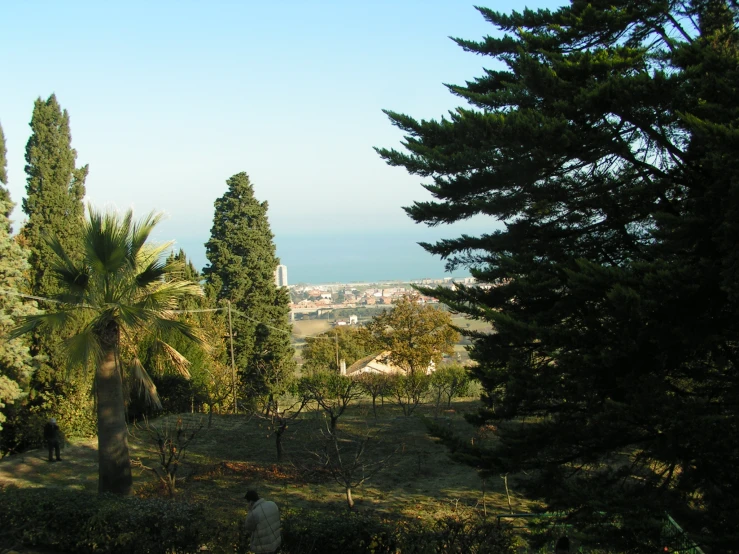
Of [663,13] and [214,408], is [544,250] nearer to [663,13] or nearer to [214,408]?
[663,13]

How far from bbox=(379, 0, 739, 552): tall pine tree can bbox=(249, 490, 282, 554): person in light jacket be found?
3.05 m

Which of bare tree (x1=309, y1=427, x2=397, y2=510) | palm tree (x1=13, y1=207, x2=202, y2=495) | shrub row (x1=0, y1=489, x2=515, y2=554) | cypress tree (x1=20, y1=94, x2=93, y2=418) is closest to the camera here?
shrub row (x1=0, y1=489, x2=515, y2=554)

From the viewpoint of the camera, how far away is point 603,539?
Answer: 6348 millimetres

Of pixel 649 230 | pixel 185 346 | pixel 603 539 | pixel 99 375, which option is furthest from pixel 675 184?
pixel 185 346

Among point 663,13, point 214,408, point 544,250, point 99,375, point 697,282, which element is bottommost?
point 214,408

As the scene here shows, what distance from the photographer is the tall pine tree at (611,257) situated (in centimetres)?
661

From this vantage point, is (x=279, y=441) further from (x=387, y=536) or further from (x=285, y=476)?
(x=387, y=536)

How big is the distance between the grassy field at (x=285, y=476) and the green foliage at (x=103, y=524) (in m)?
1.85

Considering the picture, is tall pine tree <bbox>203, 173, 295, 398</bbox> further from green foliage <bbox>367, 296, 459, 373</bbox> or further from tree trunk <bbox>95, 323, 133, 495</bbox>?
tree trunk <bbox>95, 323, 133, 495</bbox>

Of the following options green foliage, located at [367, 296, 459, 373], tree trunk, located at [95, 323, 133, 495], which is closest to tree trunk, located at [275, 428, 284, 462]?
tree trunk, located at [95, 323, 133, 495]

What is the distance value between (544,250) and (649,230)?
1.43m

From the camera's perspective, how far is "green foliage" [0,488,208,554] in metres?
7.37

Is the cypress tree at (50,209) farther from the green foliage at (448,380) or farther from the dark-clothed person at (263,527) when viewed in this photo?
the green foliage at (448,380)

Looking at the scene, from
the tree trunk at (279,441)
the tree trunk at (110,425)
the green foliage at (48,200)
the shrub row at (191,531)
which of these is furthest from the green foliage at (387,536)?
the green foliage at (48,200)
